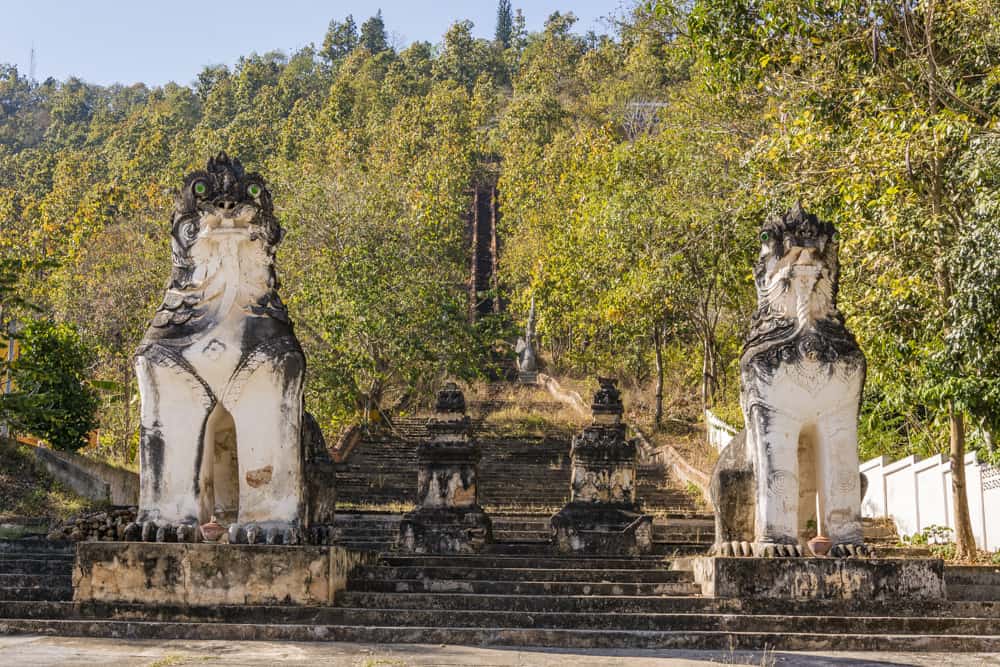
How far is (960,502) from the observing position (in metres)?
12.6

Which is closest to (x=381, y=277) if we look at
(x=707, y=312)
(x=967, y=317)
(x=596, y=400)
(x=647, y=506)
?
(x=707, y=312)

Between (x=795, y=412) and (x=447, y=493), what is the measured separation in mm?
4958

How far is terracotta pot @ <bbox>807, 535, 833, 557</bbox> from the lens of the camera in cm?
793

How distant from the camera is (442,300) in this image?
25719 millimetres

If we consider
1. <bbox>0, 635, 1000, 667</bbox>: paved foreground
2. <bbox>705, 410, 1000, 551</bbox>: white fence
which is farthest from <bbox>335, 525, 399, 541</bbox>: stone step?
<bbox>0, 635, 1000, 667</bbox>: paved foreground

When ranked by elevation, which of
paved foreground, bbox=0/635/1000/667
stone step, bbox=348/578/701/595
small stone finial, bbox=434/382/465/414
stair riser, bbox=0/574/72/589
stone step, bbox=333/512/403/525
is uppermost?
small stone finial, bbox=434/382/465/414

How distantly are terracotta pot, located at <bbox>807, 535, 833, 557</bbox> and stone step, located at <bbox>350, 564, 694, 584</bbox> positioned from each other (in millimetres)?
952

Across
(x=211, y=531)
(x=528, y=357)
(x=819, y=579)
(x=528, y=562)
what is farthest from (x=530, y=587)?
(x=528, y=357)

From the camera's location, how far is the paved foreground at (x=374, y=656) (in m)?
5.89

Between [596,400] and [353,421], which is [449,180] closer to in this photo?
[353,421]

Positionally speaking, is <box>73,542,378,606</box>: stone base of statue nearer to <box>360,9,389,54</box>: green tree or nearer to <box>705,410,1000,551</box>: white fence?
<box>705,410,1000,551</box>: white fence

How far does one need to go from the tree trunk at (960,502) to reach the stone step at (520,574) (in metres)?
5.10

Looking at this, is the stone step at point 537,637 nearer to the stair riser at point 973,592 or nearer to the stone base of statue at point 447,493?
the stair riser at point 973,592

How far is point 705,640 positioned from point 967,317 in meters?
4.97
